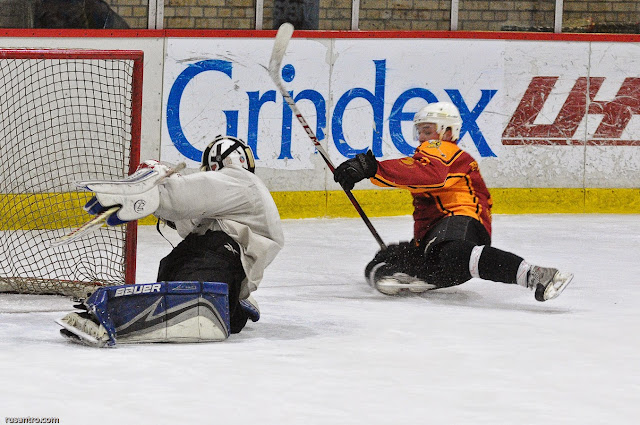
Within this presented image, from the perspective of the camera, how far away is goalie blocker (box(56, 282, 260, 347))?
323 cm

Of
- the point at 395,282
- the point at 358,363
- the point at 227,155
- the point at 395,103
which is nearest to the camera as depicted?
the point at 358,363

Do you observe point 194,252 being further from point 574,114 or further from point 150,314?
point 574,114

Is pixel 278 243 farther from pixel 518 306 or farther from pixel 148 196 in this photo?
pixel 518 306

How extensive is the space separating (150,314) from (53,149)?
8.95 feet

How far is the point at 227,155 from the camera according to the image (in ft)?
11.3

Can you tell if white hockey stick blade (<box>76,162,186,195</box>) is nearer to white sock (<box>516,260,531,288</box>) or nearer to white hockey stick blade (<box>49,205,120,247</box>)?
white hockey stick blade (<box>49,205,120,247</box>)

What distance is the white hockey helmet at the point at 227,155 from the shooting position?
3.46m

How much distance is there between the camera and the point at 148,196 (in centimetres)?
309

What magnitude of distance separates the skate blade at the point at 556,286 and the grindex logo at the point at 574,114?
2.88 meters

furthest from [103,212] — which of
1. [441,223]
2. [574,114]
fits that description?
[574,114]

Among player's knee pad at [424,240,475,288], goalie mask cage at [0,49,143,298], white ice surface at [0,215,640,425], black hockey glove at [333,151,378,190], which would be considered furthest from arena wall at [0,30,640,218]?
black hockey glove at [333,151,378,190]

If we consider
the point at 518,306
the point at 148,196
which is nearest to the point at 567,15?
the point at 518,306

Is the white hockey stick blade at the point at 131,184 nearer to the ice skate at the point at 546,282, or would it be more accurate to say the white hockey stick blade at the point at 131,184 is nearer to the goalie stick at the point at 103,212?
the goalie stick at the point at 103,212

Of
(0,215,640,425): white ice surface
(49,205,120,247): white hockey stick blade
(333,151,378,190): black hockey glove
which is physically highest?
(333,151,378,190): black hockey glove
